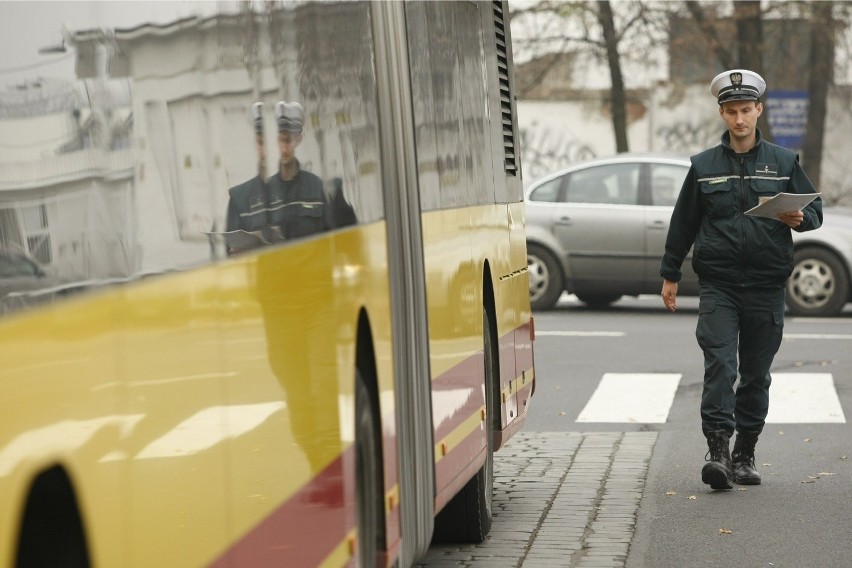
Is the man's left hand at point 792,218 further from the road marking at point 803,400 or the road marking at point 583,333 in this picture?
the road marking at point 583,333

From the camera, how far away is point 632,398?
39.5 feet

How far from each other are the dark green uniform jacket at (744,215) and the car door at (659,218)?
9297 mm

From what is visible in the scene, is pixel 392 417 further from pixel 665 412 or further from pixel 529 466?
pixel 665 412

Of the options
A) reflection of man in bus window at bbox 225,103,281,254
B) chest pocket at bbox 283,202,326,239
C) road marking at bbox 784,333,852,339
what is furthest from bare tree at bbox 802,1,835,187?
reflection of man in bus window at bbox 225,103,281,254

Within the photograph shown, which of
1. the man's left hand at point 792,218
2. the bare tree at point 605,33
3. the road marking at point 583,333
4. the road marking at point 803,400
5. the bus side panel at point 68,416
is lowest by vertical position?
the road marking at point 583,333

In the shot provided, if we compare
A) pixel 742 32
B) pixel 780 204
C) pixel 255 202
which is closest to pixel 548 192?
pixel 780 204

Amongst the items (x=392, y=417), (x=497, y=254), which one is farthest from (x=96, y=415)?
(x=497, y=254)

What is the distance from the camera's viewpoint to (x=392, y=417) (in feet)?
16.1

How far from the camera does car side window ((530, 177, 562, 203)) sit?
60.7ft

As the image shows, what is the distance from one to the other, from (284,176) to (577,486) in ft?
16.8

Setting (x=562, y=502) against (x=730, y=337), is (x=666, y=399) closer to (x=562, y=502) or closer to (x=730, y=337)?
(x=730, y=337)

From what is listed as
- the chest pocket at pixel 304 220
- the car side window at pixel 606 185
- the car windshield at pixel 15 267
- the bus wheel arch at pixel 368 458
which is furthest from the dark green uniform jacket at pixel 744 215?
the car side window at pixel 606 185

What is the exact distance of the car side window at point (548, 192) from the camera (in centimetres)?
1850

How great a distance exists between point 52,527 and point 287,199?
1566mm
